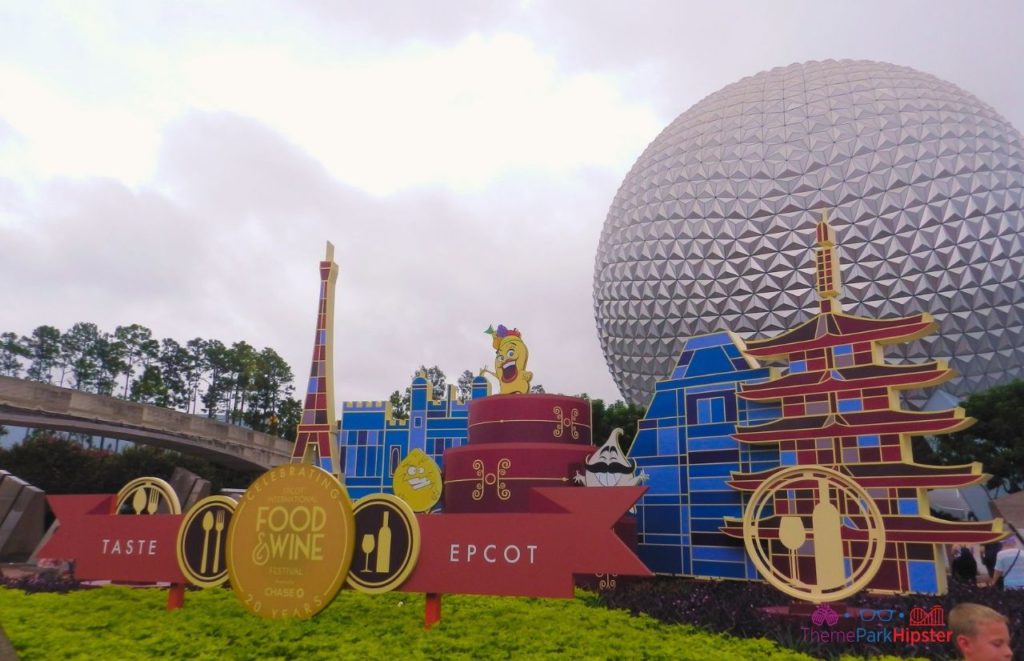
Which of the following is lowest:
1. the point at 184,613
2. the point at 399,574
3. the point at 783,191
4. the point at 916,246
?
the point at 184,613

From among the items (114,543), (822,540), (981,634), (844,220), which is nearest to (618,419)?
(844,220)

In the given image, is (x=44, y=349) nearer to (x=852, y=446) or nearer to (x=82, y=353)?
(x=82, y=353)

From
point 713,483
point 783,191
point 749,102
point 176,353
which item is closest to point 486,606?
point 713,483

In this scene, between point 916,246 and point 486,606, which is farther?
point 916,246

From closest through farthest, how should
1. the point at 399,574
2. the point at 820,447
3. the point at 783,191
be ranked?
the point at 399,574
the point at 820,447
the point at 783,191

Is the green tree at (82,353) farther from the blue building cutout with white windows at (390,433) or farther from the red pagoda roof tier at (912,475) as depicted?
the red pagoda roof tier at (912,475)

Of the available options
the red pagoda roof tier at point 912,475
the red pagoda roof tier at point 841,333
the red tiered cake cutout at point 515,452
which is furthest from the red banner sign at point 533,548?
the red tiered cake cutout at point 515,452

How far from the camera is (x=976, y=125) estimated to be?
26609 mm

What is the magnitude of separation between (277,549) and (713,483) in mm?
10017

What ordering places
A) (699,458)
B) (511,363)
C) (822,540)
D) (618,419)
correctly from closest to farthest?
(822,540), (699,458), (511,363), (618,419)

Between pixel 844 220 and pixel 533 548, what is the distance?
21.5 m

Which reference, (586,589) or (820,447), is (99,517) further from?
(820,447)

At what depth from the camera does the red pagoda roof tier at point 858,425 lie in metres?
11.9

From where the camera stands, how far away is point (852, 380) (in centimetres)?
1294
